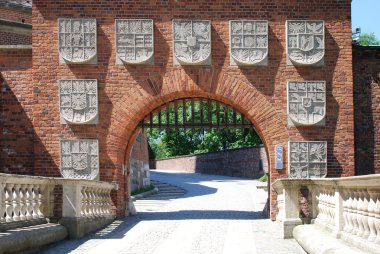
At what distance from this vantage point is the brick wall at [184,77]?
44.4 feet

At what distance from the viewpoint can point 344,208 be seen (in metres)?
7.03

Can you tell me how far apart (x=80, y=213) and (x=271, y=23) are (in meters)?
6.20

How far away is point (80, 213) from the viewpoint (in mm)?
10156

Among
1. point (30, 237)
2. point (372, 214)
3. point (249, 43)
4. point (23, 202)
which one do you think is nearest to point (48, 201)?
point (23, 202)

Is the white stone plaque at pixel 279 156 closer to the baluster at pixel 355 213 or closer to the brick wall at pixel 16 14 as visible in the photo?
the baluster at pixel 355 213

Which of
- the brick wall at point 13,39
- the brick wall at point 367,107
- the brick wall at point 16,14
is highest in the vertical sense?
the brick wall at point 16,14

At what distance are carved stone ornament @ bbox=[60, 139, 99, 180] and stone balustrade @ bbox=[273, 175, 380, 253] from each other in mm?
4624

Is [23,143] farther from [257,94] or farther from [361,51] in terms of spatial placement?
[361,51]

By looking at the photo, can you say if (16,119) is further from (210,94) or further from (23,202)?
(23,202)

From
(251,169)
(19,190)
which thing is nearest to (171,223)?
(19,190)

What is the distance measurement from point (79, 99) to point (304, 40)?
5.06m

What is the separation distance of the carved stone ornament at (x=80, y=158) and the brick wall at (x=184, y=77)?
149 mm

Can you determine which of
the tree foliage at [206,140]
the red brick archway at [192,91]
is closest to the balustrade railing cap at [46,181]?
the red brick archway at [192,91]

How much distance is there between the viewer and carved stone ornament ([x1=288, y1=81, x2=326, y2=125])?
44.4 ft
